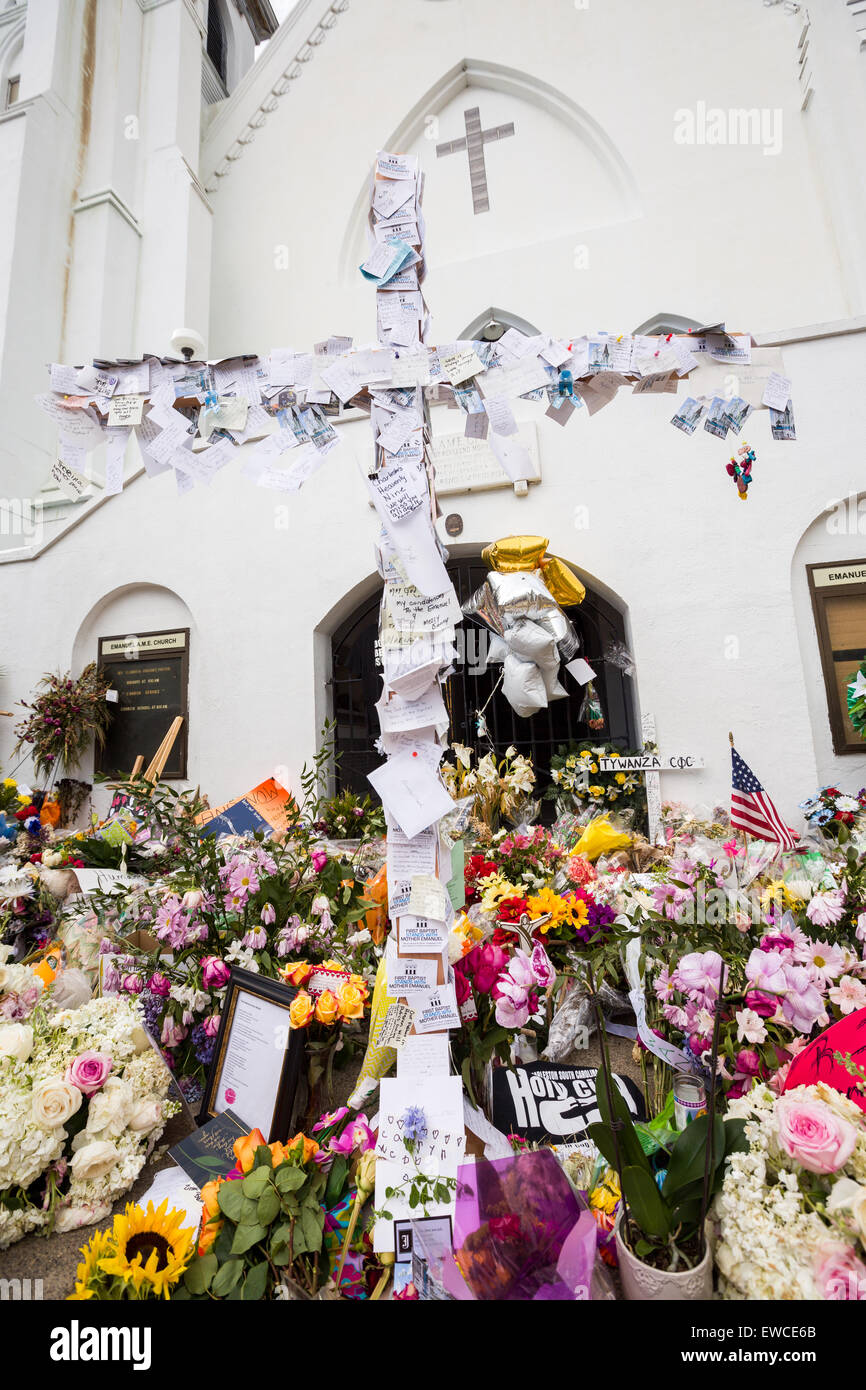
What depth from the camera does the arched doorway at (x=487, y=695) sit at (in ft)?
17.2

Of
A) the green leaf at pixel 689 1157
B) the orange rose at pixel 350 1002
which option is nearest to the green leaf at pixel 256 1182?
the orange rose at pixel 350 1002

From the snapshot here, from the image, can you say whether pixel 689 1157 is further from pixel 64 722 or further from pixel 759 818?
pixel 64 722

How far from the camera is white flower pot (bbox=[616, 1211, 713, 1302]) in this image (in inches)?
40.6

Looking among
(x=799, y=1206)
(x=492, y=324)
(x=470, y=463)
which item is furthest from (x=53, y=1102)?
(x=492, y=324)

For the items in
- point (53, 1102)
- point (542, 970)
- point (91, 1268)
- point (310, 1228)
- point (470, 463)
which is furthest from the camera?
point (470, 463)

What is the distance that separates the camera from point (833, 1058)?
1259 millimetres

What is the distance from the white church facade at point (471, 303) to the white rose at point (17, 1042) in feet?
9.55

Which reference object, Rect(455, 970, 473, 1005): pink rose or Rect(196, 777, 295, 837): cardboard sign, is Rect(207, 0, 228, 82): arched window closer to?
Rect(196, 777, 295, 837): cardboard sign

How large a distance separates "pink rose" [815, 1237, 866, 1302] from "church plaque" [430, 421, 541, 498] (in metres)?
4.90

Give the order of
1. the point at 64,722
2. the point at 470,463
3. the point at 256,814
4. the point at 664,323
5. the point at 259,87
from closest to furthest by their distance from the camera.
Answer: the point at 256,814 < the point at 470,463 < the point at 64,722 < the point at 664,323 < the point at 259,87

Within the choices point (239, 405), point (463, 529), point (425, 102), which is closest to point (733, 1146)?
point (239, 405)

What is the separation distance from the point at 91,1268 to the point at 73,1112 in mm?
516

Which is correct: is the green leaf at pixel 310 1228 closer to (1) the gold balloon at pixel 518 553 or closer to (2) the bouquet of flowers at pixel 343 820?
(2) the bouquet of flowers at pixel 343 820
